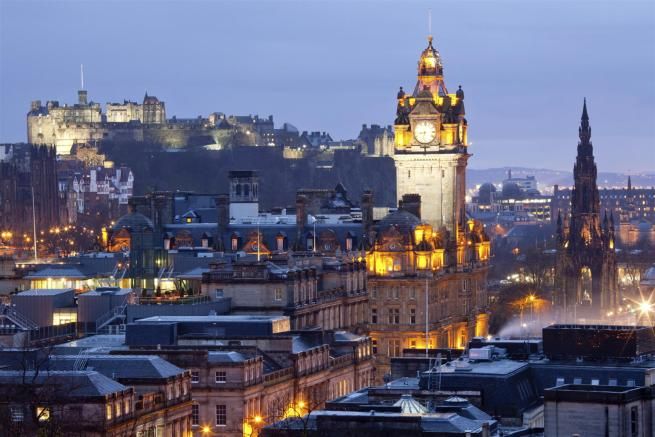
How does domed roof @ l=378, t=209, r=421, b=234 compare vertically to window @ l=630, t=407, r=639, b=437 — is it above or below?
above

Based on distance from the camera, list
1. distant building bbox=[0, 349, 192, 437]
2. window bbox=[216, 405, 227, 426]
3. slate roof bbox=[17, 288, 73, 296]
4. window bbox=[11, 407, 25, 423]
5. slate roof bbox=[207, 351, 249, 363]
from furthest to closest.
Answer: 1. slate roof bbox=[17, 288, 73, 296]
2. slate roof bbox=[207, 351, 249, 363]
3. window bbox=[216, 405, 227, 426]
4. window bbox=[11, 407, 25, 423]
5. distant building bbox=[0, 349, 192, 437]

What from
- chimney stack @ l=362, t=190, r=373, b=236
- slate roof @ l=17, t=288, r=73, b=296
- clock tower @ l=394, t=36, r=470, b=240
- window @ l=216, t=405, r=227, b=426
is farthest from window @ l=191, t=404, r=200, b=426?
clock tower @ l=394, t=36, r=470, b=240

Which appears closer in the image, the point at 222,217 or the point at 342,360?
the point at 342,360

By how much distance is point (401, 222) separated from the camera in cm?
17462

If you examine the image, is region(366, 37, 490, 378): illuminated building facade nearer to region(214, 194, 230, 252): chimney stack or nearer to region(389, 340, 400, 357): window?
region(389, 340, 400, 357): window

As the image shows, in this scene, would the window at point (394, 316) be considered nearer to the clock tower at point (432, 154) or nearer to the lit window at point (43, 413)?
the clock tower at point (432, 154)

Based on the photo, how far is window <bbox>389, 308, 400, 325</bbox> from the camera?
172 metres

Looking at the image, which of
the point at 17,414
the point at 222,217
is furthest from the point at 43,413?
the point at 222,217

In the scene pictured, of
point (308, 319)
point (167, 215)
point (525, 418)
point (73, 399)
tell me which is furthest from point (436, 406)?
point (167, 215)

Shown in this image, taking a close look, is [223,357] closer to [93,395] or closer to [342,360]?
[93,395]

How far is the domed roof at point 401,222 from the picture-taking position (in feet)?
573

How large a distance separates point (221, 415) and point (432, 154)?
7711 centimetres

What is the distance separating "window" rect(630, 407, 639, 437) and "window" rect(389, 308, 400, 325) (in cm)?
8290

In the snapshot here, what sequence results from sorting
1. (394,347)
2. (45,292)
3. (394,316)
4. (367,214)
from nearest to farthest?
(45,292), (394,347), (394,316), (367,214)
